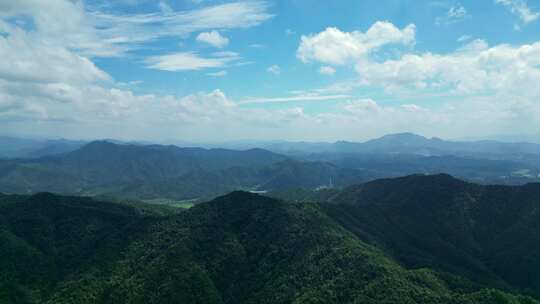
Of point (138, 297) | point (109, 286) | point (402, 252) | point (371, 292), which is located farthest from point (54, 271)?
point (402, 252)

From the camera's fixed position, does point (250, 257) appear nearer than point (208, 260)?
No

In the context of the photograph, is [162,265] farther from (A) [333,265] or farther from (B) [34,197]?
(B) [34,197]

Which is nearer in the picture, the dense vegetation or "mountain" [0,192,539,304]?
"mountain" [0,192,539,304]

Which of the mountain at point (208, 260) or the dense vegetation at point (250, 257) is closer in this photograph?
the mountain at point (208, 260)
